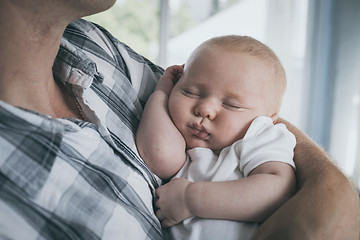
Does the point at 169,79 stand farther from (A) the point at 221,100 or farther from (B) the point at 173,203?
(B) the point at 173,203

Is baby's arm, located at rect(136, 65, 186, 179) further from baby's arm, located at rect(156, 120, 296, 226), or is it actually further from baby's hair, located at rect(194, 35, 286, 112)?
baby's hair, located at rect(194, 35, 286, 112)

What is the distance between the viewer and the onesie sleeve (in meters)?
0.92

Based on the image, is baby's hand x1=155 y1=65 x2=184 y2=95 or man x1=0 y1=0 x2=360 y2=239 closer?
man x1=0 y1=0 x2=360 y2=239

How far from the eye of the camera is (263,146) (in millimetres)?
928

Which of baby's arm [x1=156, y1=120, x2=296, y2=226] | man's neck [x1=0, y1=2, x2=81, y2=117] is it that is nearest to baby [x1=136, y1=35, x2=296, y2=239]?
baby's arm [x1=156, y1=120, x2=296, y2=226]

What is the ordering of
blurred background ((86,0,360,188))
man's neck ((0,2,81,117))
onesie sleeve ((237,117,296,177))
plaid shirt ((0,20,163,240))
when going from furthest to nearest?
blurred background ((86,0,360,188)), onesie sleeve ((237,117,296,177)), man's neck ((0,2,81,117)), plaid shirt ((0,20,163,240))

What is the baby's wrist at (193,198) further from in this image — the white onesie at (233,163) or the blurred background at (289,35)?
the blurred background at (289,35)

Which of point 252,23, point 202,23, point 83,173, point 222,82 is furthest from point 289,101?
point 83,173

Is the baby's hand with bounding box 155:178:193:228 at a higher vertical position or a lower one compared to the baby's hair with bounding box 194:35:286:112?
lower

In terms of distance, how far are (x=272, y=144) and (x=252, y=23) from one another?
3.44 meters

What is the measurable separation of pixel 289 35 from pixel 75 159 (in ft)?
12.0

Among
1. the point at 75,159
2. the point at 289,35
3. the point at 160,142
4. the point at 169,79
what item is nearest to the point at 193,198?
the point at 160,142

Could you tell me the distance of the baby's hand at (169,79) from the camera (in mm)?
1131

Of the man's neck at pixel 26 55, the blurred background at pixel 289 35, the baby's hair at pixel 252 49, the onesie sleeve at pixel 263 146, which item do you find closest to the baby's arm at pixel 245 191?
the onesie sleeve at pixel 263 146
